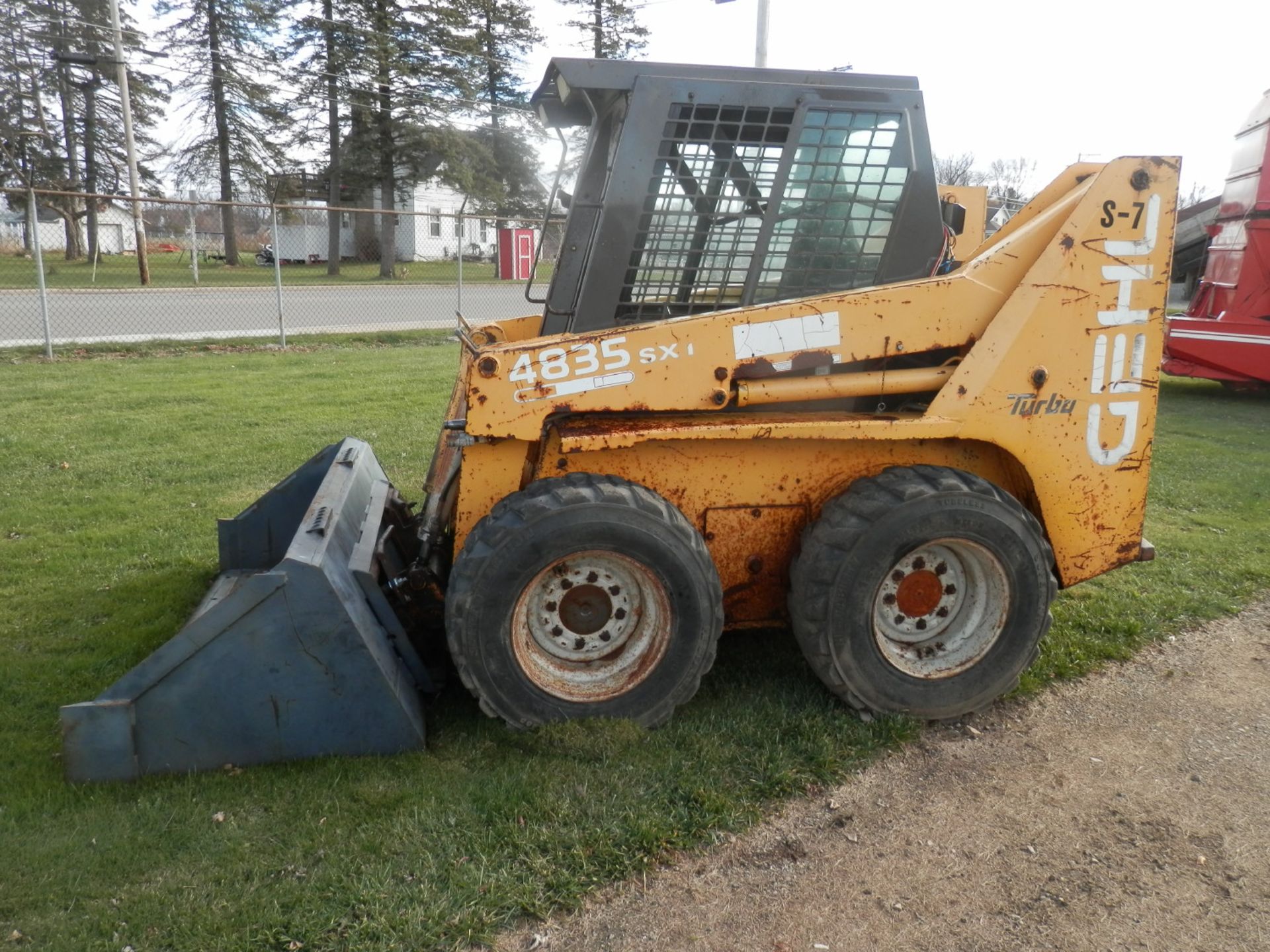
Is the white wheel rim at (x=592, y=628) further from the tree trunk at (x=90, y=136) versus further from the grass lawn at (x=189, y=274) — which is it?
the tree trunk at (x=90, y=136)

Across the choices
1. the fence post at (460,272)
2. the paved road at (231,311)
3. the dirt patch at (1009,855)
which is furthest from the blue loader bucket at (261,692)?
the paved road at (231,311)

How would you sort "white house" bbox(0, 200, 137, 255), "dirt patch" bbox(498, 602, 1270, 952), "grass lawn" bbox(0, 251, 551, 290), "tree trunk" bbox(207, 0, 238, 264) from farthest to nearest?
"tree trunk" bbox(207, 0, 238, 264) → "white house" bbox(0, 200, 137, 255) → "grass lawn" bbox(0, 251, 551, 290) → "dirt patch" bbox(498, 602, 1270, 952)

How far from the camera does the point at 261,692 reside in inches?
132

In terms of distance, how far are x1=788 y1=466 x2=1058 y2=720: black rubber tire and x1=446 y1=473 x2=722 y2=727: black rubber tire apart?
0.41m

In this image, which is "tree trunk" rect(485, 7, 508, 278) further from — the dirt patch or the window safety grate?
the dirt patch

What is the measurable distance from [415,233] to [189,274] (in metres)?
18.5

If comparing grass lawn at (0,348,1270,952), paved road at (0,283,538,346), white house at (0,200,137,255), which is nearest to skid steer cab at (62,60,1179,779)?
grass lawn at (0,348,1270,952)

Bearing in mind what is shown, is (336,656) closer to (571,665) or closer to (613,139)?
(571,665)

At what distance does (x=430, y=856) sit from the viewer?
9.77 feet

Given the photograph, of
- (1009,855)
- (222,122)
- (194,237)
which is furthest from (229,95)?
(1009,855)

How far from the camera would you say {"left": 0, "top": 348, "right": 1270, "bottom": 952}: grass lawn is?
2771 mm

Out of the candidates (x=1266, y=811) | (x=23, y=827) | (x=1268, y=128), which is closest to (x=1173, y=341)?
(x=1268, y=128)

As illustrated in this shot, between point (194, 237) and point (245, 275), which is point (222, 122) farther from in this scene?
point (194, 237)

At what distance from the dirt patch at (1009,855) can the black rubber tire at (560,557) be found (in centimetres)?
69
